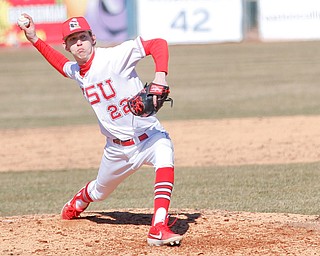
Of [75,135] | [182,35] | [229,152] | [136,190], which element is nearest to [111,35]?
[182,35]

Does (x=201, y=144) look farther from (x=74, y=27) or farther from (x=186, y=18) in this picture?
(x=186, y=18)

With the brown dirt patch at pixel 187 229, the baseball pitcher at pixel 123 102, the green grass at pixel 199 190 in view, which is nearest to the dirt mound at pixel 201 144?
the brown dirt patch at pixel 187 229

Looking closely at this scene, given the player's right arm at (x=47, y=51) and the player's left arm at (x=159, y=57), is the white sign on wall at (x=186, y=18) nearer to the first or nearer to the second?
the player's right arm at (x=47, y=51)

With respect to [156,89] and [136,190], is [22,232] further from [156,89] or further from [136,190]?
[136,190]

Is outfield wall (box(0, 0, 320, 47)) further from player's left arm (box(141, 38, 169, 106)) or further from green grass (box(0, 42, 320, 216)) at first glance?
player's left arm (box(141, 38, 169, 106))

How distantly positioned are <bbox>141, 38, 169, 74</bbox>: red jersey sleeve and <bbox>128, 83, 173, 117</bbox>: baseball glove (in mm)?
163

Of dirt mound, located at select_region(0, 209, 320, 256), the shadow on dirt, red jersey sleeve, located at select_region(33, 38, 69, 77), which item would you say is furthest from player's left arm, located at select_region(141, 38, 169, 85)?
the shadow on dirt

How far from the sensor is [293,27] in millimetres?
29469

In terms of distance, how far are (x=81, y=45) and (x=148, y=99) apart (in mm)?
810

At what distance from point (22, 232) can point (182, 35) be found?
23.8 metres

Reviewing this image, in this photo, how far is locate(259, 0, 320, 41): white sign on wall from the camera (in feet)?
94.7

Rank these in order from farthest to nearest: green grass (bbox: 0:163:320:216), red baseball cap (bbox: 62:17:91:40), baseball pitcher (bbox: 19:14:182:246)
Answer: green grass (bbox: 0:163:320:216), red baseball cap (bbox: 62:17:91:40), baseball pitcher (bbox: 19:14:182:246)

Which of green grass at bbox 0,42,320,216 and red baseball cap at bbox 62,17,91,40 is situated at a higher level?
red baseball cap at bbox 62,17,91,40

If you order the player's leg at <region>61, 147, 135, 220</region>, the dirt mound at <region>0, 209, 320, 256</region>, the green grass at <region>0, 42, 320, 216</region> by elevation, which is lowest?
the green grass at <region>0, 42, 320, 216</region>
